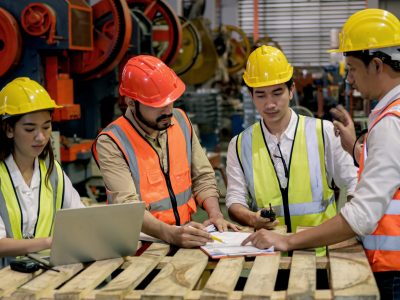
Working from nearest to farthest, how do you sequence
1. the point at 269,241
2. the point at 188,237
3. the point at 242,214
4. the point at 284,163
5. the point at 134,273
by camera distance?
the point at 134,273 < the point at 269,241 < the point at 188,237 < the point at 242,214 < the point at 284,163

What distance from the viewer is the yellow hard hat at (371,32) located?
257cm

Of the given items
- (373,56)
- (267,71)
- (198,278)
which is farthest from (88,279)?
(267,71)

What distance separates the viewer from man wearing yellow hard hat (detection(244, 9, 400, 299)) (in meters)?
2.38

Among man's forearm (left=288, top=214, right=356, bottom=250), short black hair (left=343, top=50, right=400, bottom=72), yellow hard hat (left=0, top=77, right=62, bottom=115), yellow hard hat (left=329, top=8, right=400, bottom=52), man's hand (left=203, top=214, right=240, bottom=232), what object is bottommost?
man's hand (left=203, top=214, right=240, bottom=232)

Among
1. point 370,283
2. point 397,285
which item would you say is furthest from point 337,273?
point 397,285

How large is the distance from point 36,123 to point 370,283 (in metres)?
1.75

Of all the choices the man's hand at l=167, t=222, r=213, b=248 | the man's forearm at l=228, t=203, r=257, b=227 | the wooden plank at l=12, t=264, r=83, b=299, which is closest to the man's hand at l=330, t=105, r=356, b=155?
the man's forearm at l=228, t=203, r=257, b=227

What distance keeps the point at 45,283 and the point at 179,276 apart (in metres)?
0.47

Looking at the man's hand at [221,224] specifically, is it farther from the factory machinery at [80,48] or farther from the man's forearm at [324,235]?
the factory machinery at [80,48]

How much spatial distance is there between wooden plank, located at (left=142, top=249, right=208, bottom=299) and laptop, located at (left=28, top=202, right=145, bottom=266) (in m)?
0.22

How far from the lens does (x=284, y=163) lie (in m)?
3.45

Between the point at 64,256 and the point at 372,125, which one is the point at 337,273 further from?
the point at 64,256

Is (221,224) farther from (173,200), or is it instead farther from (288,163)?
(288,163)

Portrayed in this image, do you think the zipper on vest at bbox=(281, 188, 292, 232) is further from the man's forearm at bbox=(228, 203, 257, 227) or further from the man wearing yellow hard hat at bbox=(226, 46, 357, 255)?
the man's forearm at bbox=(228, 203, 257, 227)
